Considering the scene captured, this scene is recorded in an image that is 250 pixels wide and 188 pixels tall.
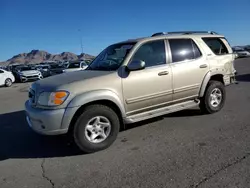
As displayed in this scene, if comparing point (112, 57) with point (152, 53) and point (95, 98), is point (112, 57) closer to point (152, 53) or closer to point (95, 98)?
point (152, 53)

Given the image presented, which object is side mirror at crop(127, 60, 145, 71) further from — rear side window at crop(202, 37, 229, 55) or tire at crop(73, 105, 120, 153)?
rear side window at crop(202, 37, 229, 55)

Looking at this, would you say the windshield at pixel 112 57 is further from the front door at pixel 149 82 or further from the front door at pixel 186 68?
the front door at pixel 186 68

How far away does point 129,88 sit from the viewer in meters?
4.46

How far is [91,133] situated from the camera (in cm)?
418

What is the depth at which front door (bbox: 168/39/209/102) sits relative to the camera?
5.11 m

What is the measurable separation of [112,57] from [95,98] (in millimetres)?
1289

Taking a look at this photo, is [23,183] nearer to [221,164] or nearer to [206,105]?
[221,164]

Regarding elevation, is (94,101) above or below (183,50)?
below

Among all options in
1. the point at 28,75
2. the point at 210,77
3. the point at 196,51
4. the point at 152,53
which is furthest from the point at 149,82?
the point at 28,75

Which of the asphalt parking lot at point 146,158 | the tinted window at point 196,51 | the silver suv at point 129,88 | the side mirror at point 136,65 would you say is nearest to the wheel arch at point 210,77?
the silver suv at point 129,88

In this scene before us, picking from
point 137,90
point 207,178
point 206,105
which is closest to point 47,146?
point 137,90

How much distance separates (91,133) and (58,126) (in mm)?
575

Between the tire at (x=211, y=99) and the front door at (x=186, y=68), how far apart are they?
1.25 feet

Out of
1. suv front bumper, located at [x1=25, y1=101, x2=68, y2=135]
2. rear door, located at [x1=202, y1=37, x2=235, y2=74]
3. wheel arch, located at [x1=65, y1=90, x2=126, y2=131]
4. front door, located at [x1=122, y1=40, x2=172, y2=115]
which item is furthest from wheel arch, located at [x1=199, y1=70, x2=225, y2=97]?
suv front bumper, located at [x1=25, y1=101, x2=68, y2=135]
